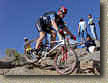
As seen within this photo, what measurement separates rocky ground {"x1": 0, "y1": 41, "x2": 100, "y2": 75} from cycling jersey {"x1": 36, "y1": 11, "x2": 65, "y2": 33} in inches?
20.2

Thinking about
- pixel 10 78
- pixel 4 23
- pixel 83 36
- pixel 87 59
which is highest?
pixel 4 23

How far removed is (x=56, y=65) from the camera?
3898 mm

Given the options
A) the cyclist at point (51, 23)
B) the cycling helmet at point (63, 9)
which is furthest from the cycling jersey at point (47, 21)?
the cycling helmet at point (63, 9)

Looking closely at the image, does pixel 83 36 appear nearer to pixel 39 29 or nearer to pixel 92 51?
pixel 92 51

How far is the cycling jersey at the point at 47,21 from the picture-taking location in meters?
3.97

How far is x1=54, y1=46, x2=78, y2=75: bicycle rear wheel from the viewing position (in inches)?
148

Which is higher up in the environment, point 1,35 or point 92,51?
point 1,35

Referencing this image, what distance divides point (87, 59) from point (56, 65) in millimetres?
507

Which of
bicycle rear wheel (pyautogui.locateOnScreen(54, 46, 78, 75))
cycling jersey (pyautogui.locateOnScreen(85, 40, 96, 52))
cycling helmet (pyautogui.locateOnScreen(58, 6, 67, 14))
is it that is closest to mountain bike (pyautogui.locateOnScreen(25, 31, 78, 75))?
bicycle rear wheel (pyautogui.locateOnScreen(54, 46, 78, 75))

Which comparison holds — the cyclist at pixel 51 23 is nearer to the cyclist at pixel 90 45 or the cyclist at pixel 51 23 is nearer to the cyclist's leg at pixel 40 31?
the cyclist's leg at pixel 40 31

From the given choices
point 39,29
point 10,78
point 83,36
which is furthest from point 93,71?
point 10,78

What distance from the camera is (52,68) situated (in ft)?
12.8

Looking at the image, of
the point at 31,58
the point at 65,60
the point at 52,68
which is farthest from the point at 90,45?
the point at 31,58

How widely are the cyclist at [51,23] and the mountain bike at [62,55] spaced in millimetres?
115
